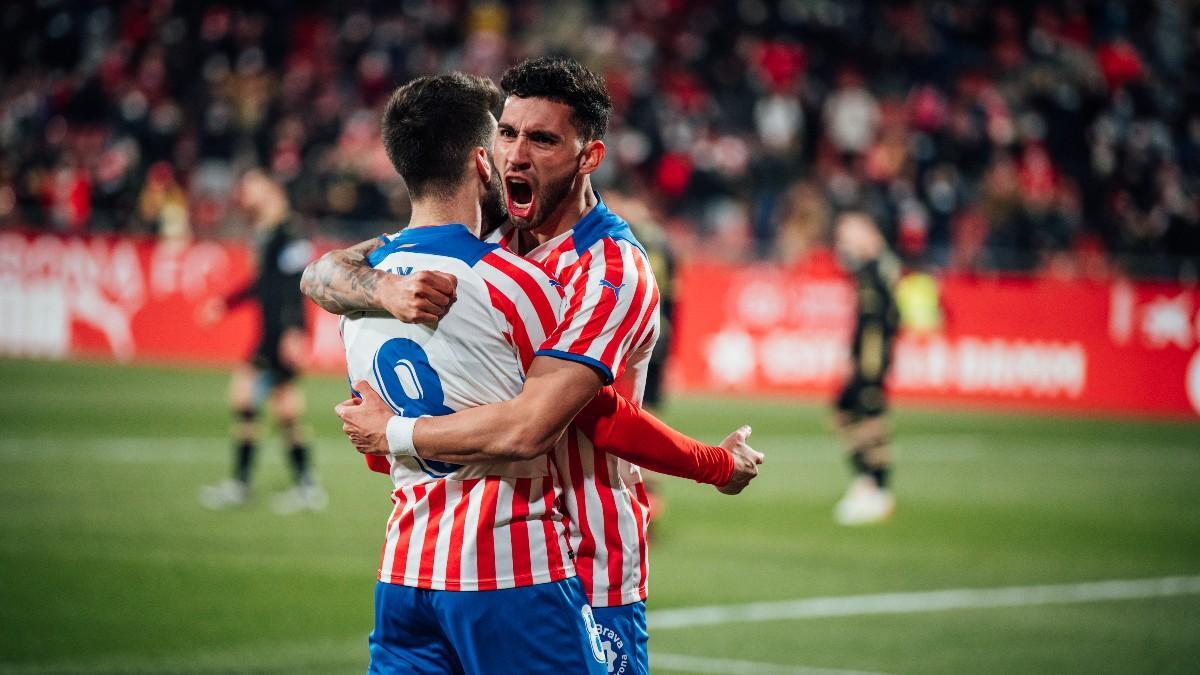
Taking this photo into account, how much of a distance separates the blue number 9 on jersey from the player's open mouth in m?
0.52

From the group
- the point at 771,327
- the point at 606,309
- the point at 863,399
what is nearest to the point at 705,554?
the point at 863,399

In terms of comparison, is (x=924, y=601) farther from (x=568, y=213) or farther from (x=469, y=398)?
(x=469, y=398)

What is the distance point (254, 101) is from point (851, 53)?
35.1ft

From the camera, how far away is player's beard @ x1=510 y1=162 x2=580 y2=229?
3.83m

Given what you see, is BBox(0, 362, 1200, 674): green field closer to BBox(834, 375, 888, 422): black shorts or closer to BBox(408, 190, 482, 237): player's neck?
BBox(834, 375, 888, 422): black shorts

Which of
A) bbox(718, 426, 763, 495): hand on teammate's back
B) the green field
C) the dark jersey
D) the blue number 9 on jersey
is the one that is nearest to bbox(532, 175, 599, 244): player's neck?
the blue number 9 on jersey

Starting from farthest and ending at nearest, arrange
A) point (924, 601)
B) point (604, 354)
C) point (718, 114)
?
1. point (718, 114)
2. point (924, 601)
3. point (604, 354)

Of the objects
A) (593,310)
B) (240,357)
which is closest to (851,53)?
(240,357)

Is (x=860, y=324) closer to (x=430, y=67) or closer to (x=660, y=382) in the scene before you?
(x=660, y=382)

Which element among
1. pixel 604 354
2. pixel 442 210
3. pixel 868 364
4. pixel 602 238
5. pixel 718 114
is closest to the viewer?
pixel 604 354

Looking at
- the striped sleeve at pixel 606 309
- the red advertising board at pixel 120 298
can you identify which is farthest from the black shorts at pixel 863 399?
the red advertising board at pixel 120 298

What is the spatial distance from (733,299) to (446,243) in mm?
18373

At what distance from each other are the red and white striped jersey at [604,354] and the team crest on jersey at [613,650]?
7 cm

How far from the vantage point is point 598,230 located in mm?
3828
